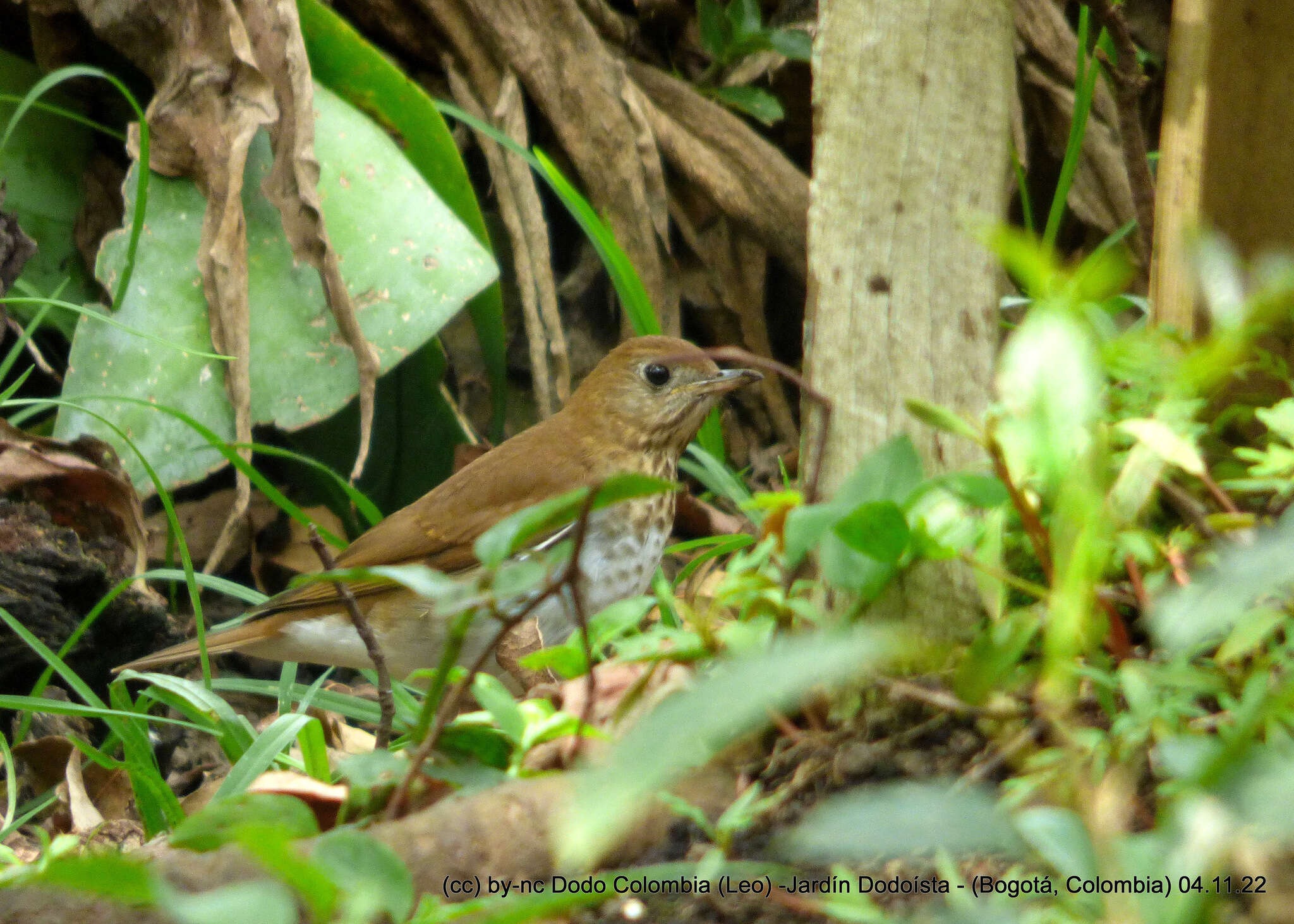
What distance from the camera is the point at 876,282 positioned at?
1778 millimetres

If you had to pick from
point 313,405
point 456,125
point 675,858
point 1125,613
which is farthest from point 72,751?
point 456,125

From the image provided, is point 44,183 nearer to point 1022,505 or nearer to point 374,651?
point 374,651

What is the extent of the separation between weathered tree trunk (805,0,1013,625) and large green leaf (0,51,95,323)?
3.23 meters

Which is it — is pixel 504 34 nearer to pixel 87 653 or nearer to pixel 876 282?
pixel 87 653

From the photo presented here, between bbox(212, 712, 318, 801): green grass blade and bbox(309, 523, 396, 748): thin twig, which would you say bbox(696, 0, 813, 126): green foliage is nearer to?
bbox(212, 712, 318, 801): green grass blade

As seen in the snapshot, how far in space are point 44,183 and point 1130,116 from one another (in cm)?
355

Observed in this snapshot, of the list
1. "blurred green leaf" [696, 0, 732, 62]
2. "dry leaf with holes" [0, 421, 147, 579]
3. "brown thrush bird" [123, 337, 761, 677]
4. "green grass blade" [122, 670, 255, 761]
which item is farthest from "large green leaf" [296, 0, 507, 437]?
"green grass blade" [122, 670, 255, 761]

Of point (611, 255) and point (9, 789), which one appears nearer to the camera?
point (9, 789)

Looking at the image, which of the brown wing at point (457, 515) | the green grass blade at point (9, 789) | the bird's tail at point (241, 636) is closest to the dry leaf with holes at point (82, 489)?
the bird's tail at point (241, 636)

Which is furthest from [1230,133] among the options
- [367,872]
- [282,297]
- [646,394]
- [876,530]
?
[282,297]

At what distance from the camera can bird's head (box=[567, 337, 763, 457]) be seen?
4031 mm

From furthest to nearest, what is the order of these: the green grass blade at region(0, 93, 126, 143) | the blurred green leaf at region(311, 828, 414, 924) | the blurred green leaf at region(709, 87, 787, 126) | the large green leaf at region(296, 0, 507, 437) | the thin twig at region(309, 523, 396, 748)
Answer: the blurred green leaf at region(709, 87, 787, 126), the large green leaf at region(296, 0, 507, 437), the green grass blade at region(0, 93, 126, 143), the thin twig at region(309, 523, 396, 748), the blurred green leaf at region(311, 828, 414, 924)

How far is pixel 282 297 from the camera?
4.02 meters

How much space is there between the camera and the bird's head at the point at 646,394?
4.03m
